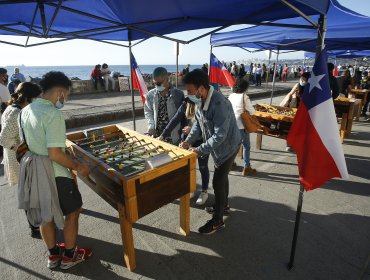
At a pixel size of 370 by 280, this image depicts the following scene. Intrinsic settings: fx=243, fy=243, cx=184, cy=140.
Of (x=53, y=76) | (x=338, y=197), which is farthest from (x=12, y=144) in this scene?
(x=338, y=197)

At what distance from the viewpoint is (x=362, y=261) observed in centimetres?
266

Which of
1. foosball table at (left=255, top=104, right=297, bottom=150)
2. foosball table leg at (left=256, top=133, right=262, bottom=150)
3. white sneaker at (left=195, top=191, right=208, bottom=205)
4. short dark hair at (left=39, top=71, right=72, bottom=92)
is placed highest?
short dark hair at (left=39, top=71, right=72, bottom=92)

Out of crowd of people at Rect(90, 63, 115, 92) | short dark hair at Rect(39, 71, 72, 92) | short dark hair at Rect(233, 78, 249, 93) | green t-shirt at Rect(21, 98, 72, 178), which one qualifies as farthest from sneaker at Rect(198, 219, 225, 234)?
crowd of people at Rect(90, 63, 115, 92)

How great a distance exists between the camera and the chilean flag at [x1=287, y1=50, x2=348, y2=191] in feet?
6.92

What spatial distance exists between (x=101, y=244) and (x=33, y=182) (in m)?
1.19

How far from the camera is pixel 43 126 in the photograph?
2.04m

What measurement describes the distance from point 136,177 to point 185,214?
3.54ft

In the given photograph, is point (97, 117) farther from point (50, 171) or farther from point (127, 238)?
point (127, 238)

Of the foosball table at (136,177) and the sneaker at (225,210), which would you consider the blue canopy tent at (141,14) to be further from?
the sneaker at (225,210)

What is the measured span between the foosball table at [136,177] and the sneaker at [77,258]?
0.48 metres

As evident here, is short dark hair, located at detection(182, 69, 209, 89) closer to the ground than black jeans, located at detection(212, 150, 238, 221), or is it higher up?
higher up

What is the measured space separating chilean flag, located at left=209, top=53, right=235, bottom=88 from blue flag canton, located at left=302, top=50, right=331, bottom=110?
3564mm

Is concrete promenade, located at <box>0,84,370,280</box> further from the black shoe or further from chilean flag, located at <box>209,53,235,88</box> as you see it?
chilean flag, located at <box>209,53,235,88</box>

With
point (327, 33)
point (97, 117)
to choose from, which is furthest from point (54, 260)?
point (97, 117)
